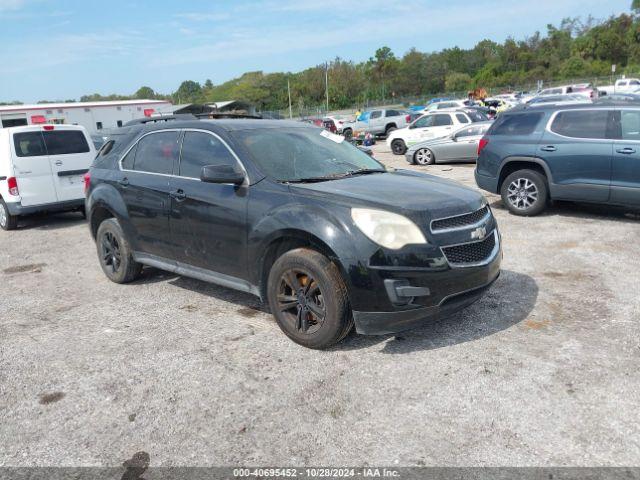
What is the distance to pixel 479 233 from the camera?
4160 mm

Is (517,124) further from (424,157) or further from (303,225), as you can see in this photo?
(424,157)

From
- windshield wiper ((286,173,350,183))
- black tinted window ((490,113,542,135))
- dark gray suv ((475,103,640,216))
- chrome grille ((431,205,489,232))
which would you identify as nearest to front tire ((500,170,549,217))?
dark gray suv ((475,103,640,216))

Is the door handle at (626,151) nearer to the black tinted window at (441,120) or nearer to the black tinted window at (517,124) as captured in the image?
the black tinted window at (517,124)

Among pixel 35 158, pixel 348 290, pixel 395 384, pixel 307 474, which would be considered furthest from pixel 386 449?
pixel 35 158

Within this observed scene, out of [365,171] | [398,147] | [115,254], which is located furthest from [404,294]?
[398,147]

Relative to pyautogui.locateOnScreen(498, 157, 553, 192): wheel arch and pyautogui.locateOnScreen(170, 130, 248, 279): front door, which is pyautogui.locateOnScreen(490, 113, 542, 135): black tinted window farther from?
pyautogui.locateOnScreen(170, 130, 248, 279): front door

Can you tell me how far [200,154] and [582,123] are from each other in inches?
231

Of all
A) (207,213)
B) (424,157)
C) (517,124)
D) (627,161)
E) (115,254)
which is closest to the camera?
(207,213)

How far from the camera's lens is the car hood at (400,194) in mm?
3938

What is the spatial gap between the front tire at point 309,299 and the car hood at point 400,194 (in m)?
0.50

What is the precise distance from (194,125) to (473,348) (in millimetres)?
3204

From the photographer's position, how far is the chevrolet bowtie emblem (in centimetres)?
410

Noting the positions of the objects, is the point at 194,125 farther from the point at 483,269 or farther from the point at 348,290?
the point at 483,269

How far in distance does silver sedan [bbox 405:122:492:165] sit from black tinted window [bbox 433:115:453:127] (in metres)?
2.36
